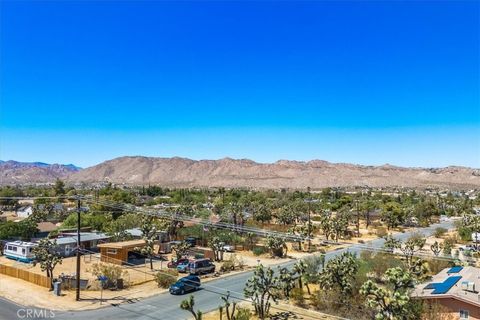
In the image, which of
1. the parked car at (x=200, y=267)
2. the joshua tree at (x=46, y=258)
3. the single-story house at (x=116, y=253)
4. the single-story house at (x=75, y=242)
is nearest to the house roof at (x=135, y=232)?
the single-story house at (x=75, y=242)

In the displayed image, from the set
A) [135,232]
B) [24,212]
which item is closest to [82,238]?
[135,232]

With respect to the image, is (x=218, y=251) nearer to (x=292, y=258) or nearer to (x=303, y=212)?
(x=292, y=258)

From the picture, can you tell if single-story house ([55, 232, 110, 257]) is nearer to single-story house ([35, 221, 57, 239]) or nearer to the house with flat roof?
single-story house ([35, 221, 57, 239])

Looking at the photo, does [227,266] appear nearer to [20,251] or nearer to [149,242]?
[149,242]

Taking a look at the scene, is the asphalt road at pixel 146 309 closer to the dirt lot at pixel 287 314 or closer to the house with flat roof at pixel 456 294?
the dirt lot at pixel 287 314

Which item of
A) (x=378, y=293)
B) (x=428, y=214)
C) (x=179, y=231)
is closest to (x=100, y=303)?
(x=378, y=293)

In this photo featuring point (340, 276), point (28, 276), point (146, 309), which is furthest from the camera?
point (28, 276)
